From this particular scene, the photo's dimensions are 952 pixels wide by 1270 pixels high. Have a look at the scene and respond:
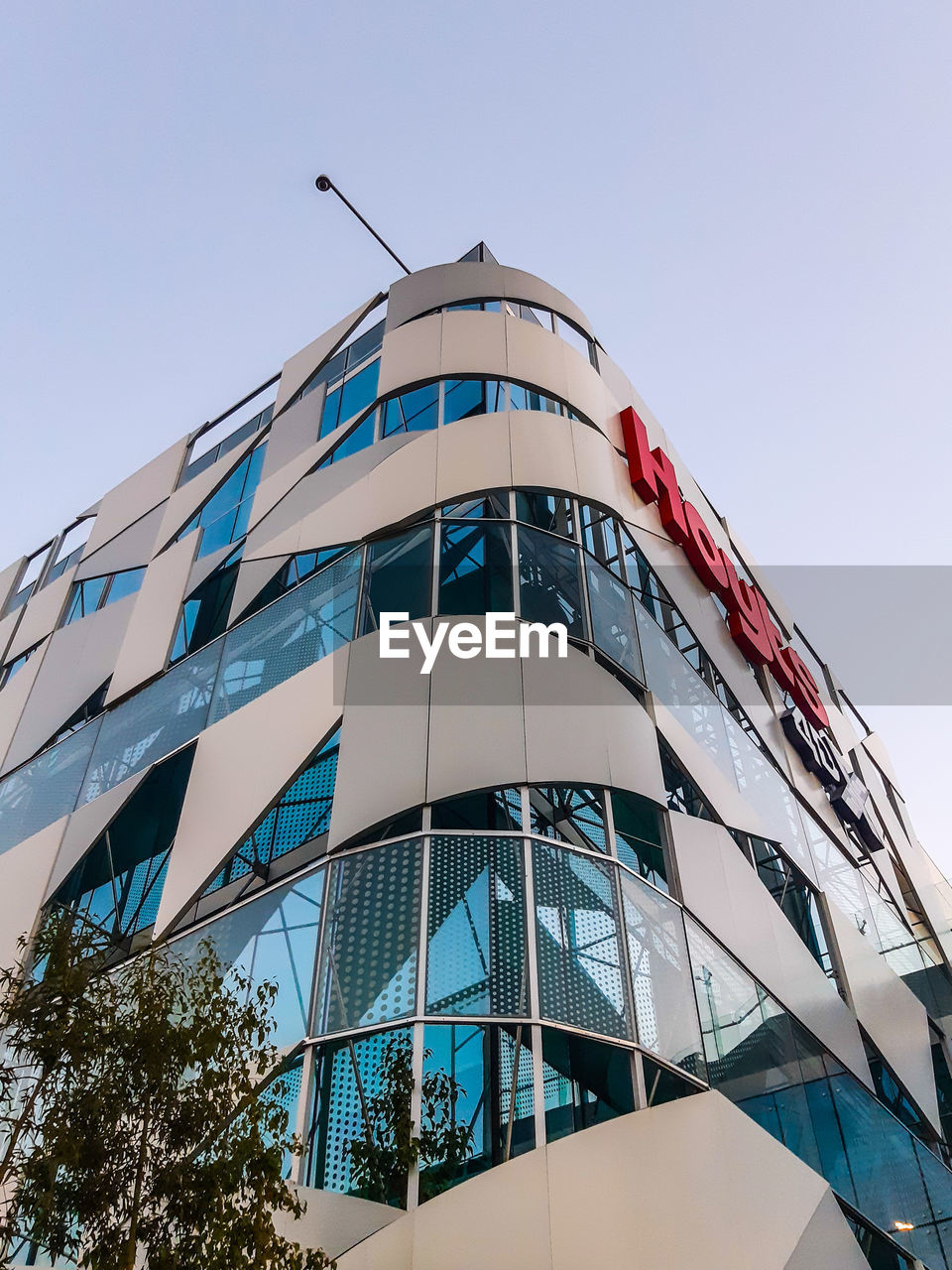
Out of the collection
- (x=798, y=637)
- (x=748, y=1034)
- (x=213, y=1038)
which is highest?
(x=798, y=637)

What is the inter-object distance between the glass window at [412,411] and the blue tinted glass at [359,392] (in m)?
0.76

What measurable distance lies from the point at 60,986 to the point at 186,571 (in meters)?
12.7

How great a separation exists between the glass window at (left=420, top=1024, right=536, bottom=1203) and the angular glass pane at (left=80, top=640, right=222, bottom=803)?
25.9ft

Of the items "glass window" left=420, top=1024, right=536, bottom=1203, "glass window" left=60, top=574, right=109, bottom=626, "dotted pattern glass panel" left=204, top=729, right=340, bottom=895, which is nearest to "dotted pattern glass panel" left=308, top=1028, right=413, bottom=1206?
"glass window" left=420, top=1024, right=536, bottom=1203

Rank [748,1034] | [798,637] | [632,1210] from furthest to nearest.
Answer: [798,637], [748,1034], [632,1210]

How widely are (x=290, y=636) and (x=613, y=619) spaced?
522 centimetres

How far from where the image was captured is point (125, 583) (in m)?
23.3

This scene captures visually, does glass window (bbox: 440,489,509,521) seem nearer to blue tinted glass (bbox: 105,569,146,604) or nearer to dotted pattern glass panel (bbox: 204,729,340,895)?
dotted pattern glass panel (bbox: 204,729,340,895)

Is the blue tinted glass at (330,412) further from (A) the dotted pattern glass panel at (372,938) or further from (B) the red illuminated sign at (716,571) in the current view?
(A) the dotted pattern glass panel at (372,938)

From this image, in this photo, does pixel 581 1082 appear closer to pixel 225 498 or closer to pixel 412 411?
pixel 412 411

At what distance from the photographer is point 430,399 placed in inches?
707

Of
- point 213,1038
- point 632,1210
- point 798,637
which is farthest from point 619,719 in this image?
point 798,637

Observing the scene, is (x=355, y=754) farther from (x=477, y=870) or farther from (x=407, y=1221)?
(x=407, y=1221)

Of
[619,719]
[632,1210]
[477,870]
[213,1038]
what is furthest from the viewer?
[619,719]
